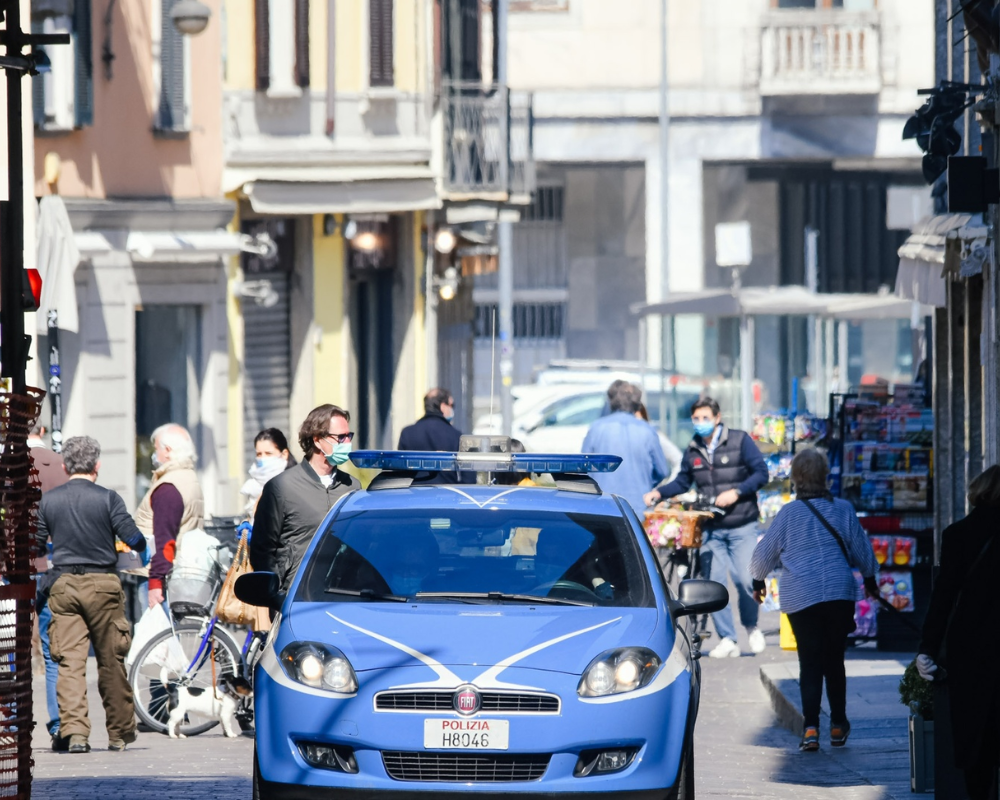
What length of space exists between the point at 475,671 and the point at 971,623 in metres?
2.19

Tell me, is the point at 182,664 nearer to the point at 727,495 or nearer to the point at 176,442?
the point at 176,442

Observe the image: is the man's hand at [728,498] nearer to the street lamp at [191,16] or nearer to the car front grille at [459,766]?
the street lamp at [191,16]

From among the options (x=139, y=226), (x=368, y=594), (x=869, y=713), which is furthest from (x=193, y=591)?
(x=139, y=226)

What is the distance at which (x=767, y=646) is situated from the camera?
16984mm

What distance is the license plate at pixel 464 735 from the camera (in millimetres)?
7605

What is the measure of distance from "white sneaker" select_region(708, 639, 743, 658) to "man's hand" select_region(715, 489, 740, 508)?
109 cm

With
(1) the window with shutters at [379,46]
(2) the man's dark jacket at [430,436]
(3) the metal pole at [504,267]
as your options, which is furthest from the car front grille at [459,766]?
(3) the metal pole at [504,267]

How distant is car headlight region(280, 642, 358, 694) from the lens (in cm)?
775

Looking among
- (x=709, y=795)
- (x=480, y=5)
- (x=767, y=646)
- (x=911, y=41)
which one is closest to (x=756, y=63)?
(x=911, y=41)

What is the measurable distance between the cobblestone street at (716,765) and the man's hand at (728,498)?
2682 mm

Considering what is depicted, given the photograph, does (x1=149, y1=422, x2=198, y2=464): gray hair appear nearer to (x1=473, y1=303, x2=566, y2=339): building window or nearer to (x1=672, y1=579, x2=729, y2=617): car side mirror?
(x1=672, y1=579, x2=729, y2=617): car side mirror

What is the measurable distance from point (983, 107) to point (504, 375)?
17217mm

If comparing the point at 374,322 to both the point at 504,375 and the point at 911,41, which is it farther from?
the point at 911,41

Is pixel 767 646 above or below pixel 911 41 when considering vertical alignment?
below
